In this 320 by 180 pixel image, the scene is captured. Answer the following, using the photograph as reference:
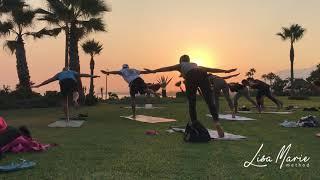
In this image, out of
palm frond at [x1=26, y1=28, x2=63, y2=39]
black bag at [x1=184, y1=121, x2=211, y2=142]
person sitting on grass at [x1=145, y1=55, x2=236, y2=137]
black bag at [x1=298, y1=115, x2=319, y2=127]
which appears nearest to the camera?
black bag at [x1=184, y1=121, x2=211, y2=142]

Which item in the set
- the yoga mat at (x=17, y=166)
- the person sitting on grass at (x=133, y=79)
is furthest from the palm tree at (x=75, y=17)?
the yoga mat at (x=17, y=166)

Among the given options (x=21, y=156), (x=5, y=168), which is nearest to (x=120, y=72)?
(x=21, y=156)

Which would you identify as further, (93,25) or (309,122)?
(93,25)

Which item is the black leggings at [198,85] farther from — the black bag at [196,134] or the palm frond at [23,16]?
the palm frond at [23,16]

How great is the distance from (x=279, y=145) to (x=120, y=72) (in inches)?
333

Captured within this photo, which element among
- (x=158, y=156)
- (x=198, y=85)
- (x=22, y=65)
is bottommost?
(x=158, y=156)

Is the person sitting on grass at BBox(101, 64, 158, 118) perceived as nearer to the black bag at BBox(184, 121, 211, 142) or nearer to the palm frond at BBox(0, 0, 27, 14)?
the black bag at BBox(184, 121, 211, 142)

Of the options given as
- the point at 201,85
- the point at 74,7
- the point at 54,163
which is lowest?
the point at 54,163

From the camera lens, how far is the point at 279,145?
9625 mm

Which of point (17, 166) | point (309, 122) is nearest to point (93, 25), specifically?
point (309, 122)

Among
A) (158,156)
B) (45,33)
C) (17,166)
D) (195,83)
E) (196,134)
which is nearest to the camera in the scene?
(17,166)

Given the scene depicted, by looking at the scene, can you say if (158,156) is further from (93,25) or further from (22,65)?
(22,65)

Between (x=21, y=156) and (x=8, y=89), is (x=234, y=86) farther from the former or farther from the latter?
(x=8, y=89)

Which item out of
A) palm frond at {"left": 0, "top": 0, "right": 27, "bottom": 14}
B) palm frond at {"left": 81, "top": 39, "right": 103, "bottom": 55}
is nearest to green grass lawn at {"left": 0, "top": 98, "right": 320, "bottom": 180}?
palm frond at {"left": 0, "top": 0, "right": 27, "bottom": 14}
